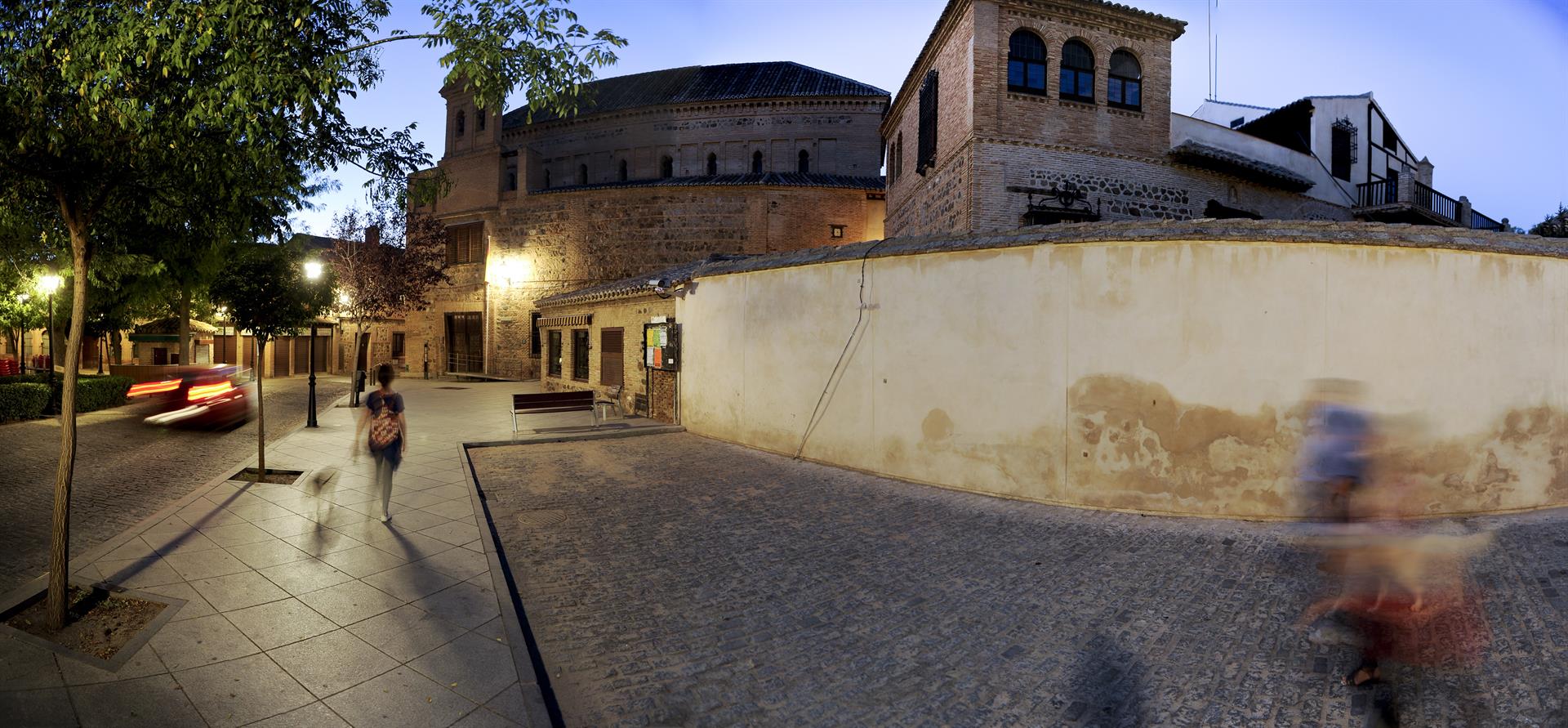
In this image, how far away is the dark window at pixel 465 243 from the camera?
29784 millimetres

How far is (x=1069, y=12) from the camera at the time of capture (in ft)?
47.6

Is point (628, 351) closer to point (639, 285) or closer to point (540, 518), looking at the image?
point (639, 285)

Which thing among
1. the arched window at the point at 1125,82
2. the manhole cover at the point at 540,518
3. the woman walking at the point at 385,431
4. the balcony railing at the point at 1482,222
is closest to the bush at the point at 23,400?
the woman walking at the point at 385,431

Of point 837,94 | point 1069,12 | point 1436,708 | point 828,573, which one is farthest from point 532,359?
point 1436,708

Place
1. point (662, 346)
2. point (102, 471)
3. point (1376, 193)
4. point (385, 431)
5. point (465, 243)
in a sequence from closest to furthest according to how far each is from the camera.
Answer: point (385, 431) → point (102, 471) → point (662, 346) → point (1376, 193) → point (465, 243)

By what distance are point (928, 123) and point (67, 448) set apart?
55.7 ft

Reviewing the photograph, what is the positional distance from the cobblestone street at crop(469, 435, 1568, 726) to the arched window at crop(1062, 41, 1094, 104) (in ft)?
37.8

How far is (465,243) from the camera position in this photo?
99.1 feet

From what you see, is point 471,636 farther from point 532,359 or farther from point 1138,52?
point 532,359

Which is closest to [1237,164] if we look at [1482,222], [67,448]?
[1482,222]

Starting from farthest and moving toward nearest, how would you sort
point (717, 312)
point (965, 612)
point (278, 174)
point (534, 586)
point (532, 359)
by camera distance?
point (532, 359), point (717, 312), point (278, 174), point (534, 586), point (965, 612)

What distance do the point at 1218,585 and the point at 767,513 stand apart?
382 cm

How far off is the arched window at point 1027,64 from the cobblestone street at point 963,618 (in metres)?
11.4

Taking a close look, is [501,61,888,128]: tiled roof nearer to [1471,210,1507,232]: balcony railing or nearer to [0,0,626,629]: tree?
[1471,210,1507,232]: balcony railing
